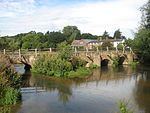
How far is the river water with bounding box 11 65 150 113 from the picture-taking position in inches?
579

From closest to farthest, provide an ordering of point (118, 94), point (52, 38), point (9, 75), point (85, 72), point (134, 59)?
point (9, 75), point (118, 94), point (85, 72), point (134, 59), point (52, 38)

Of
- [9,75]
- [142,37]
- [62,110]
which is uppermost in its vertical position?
[142,37]

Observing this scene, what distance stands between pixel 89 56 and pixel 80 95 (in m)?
17.7

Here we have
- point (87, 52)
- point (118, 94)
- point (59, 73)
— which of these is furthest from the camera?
point (87, 52)

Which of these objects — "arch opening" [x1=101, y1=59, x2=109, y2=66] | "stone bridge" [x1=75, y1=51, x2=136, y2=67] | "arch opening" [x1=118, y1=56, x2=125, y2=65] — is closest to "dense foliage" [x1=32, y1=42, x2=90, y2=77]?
"stone bridge" [x1=75, y1=51, x2=136, y2=67]

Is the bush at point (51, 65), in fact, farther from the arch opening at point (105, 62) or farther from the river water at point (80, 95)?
the arch opening at point (105, 62)

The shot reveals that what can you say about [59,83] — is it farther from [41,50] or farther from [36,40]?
[36,40]

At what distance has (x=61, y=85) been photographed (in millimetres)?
22188

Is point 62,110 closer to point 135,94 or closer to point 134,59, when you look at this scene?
point 135,94

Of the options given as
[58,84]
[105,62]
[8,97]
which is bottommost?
[58,84]

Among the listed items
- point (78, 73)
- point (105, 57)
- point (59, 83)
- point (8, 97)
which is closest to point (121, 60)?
point (105, 57)

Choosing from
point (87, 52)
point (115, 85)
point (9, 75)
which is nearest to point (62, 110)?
point (9, 75)

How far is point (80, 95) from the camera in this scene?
1836 centimetres

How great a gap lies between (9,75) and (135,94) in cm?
1159
